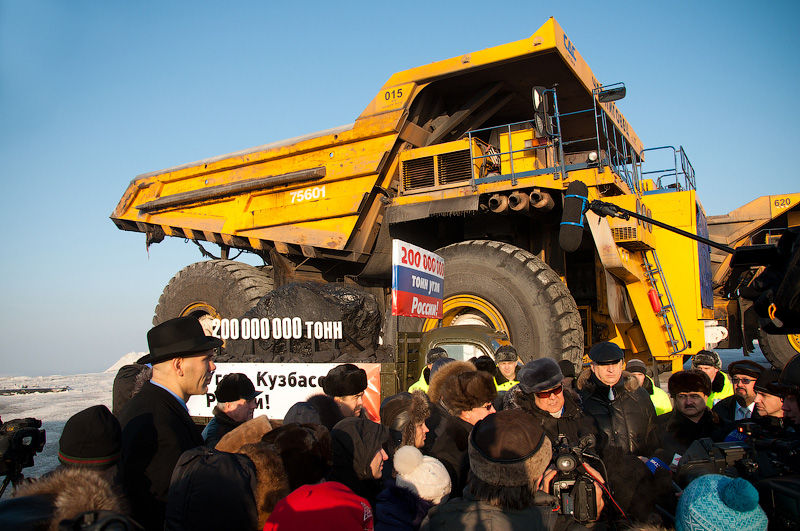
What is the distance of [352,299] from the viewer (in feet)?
28.2

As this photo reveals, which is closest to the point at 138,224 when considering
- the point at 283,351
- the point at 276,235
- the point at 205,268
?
the point at 205,268

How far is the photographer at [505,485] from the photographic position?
211cm

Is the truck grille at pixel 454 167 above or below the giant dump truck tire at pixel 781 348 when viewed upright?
above

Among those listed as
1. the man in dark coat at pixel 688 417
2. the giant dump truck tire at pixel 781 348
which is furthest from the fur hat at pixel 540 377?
the giant dump truck tire at pixel 781 348

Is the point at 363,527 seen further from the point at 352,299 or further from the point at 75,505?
the point at 352,299

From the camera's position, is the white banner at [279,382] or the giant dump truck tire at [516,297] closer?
the white banner at [279,382]

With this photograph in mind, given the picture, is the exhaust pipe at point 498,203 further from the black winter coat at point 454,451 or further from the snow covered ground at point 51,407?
the snow covered ground at point 51,407

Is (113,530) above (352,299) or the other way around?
the other way around

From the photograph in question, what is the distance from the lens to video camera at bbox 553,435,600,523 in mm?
2229

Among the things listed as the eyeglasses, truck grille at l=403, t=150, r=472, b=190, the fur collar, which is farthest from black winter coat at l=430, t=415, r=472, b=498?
truck grille at l=403, t=150, r=472, b=190

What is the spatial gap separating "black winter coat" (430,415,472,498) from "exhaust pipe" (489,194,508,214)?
17.2ft

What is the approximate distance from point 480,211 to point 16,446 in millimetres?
6441

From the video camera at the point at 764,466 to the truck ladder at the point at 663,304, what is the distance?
5323mm

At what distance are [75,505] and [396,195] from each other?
832 cm
